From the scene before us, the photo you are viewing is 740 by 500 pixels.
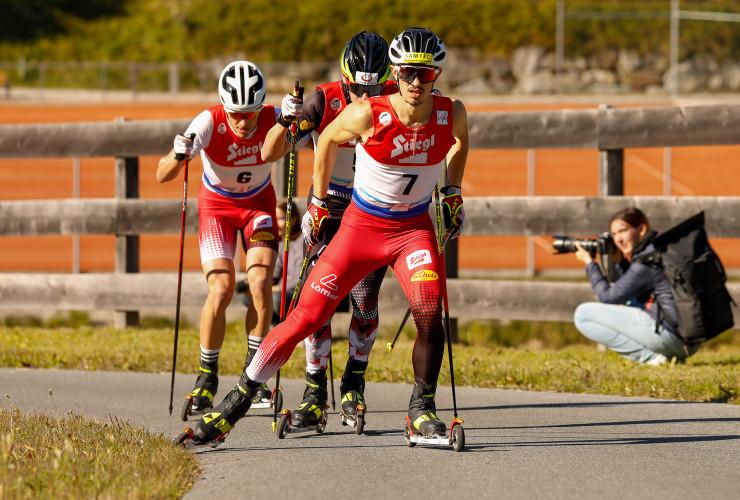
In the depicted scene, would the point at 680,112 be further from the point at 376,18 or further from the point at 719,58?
the point at 376,18

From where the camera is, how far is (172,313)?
12.9 metres

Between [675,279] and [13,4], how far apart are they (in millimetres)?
46445

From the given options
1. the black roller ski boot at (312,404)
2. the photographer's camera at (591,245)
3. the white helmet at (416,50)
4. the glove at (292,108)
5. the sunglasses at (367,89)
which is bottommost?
the black roller ski boot at (312,404)

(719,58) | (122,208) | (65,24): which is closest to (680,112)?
(122,208)

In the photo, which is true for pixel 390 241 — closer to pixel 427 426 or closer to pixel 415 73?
pixel 415 73

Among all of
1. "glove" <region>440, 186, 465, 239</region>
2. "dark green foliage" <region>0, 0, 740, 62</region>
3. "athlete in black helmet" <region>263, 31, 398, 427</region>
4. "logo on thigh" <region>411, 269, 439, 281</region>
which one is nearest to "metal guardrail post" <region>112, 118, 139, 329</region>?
"athlete in black helmet" <region>263, 31, 398, 427</region>

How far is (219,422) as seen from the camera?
6.20 metres

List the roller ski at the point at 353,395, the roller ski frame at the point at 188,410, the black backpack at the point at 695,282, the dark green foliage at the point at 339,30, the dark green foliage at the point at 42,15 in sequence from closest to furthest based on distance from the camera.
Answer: the roller ski at the point at 353,395 → the roller ski frame at the point at 188,410 → the black backpack at the point at 695,282 → the dark green foliage at the point at 339,30 → the dark green foliage at the point at 42,15

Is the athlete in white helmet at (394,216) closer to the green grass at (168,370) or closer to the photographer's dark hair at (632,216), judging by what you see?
the green grass at (168,370)

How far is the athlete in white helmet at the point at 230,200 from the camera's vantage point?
24.8ft

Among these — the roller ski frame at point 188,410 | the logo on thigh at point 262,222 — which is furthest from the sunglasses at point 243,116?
the roller ski frame at point 188,410

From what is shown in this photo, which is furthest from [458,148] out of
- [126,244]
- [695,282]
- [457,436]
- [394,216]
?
[126,244]

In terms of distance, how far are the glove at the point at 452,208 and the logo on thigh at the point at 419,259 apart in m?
0.29

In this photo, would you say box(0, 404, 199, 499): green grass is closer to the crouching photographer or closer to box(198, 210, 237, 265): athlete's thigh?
box(198, 210, 237, 265): athlete's thigh
